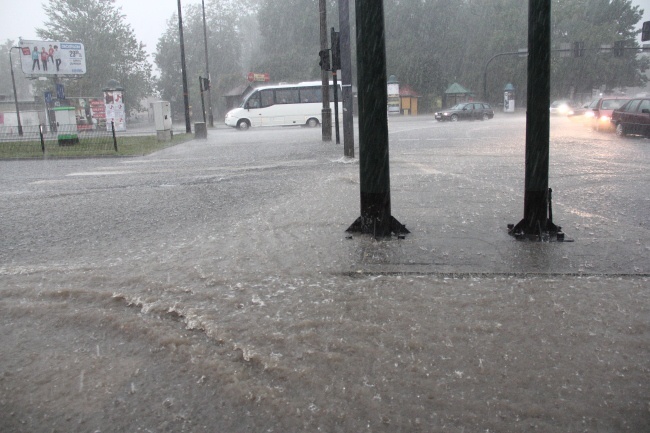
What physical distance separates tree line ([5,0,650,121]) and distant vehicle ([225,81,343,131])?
2262 cm

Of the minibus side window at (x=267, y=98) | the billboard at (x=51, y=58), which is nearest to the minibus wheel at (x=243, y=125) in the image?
the minibus side window at (x=267, y=98)

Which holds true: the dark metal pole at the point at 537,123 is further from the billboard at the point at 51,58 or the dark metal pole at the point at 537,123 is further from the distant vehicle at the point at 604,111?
the billboard at the point at 51,58

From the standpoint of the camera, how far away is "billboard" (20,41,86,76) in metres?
40.9

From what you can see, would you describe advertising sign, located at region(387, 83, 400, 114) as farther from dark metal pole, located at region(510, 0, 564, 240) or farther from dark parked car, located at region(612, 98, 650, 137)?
dark metal pole, located at region(510, 0, 564, 240)

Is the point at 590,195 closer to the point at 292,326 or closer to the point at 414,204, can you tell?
the point at 414,204

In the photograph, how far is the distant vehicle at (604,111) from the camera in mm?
21531

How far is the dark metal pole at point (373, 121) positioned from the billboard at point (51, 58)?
42015 mm

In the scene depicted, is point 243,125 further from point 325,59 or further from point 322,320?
point 322,320

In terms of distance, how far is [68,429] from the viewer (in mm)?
2557

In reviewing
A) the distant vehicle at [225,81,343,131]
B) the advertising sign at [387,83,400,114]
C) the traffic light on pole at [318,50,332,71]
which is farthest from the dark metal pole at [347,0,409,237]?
the advertising sign at [387,83,400,114]

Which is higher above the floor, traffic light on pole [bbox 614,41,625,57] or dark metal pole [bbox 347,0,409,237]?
traffic light on pole [bbox 614,41,625,57]

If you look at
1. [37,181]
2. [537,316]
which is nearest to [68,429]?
[537,316]

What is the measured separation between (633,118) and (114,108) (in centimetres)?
2891

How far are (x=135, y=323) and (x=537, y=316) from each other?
2.59m
